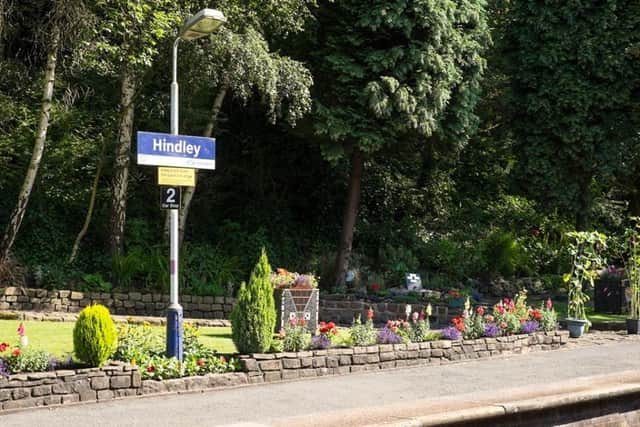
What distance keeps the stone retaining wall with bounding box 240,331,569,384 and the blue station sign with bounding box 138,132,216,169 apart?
2.49 metres

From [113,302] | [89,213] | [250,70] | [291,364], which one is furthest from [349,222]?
[291,364]

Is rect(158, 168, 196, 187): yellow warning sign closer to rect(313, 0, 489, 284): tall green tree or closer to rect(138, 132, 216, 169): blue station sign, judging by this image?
rect(138, 132, 216, 169): blue station sign

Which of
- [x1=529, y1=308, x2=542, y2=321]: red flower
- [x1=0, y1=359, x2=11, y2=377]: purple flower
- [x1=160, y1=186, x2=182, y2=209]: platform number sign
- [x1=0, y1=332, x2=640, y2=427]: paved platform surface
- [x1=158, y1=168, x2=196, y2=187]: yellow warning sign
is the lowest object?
[x1=0, y1=332, x2=640, y2=427]: paved platform surface

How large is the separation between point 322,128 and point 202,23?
8.92 meters

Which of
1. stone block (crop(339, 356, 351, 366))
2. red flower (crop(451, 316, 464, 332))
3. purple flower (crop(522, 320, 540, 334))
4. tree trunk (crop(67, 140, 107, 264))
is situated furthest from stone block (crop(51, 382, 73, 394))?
tree trunk (crop(67, 140, 107, 264))

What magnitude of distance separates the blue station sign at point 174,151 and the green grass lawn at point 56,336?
106 inches

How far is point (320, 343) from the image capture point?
1055cm

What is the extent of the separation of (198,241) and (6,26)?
23.5ft

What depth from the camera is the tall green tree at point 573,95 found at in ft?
67.9

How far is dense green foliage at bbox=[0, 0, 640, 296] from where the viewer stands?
16016 millimetres

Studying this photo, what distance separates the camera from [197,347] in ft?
31.9

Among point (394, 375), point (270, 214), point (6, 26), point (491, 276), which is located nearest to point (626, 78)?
point (491, 276)

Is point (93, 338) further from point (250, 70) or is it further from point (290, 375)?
point (250, 70)

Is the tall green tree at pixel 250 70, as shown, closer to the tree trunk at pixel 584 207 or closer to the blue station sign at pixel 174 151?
the blue station sign at pixel 174 151
